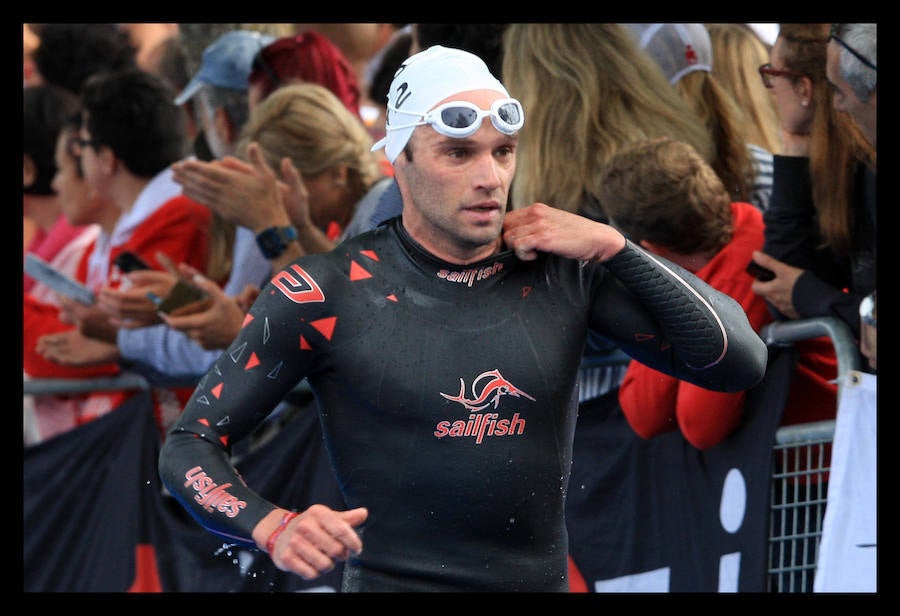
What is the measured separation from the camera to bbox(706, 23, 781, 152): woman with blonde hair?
228 inches

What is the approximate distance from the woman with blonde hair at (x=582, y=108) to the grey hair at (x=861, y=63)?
1.04m

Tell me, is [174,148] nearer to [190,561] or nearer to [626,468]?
[190,561]

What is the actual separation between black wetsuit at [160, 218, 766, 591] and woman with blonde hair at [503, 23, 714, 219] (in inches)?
65.6

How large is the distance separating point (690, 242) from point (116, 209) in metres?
3.62

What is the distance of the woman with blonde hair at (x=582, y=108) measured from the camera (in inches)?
213

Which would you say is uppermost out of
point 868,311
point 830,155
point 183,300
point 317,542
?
point 830,155

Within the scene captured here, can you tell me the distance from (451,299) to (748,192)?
7.08 feet

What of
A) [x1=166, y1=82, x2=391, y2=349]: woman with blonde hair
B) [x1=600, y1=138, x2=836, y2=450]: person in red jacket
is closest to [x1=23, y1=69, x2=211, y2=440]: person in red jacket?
[x1=166, y1=82, x2=391, y2=349]: woman with blonde hair

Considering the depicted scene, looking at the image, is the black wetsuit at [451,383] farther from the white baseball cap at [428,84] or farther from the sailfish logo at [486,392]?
the white baseball cap at [428,84]

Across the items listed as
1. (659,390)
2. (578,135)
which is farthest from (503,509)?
(578,135)

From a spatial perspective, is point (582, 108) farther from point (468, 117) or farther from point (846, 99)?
point (468, 117)

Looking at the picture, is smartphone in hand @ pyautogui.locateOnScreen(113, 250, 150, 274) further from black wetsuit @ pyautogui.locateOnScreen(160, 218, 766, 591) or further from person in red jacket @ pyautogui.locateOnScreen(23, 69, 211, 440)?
black wetsuit @ pyautogui.locateOnScreen(160, 218, 766, 591)

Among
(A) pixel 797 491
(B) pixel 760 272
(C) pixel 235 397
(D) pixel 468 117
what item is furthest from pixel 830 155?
(C) pixel 235 397

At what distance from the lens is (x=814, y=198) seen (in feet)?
16.0
